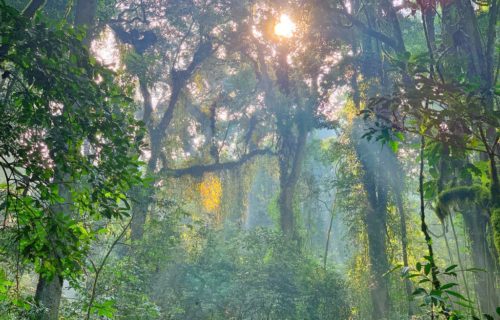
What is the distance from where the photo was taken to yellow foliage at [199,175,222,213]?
45.9 feet

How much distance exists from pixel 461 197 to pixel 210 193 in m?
10.1

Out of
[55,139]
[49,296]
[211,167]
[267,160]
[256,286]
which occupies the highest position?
[267,160]

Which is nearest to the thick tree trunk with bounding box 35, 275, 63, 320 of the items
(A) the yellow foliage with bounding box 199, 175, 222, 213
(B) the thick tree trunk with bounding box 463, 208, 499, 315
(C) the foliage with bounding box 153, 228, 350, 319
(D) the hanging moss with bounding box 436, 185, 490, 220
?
(D) the hanging moss with bounding box 436, 185, 490, 220

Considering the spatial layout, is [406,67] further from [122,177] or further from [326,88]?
[326,88]

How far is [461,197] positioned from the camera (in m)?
4.65

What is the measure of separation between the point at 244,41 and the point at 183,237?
21.8 ft

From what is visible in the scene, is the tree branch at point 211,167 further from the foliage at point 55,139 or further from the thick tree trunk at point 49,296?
the foliage at point 55,139

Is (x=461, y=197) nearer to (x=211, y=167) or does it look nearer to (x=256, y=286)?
(x=256, y=286)

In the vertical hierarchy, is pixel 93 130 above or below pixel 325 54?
below

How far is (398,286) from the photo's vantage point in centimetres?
1096

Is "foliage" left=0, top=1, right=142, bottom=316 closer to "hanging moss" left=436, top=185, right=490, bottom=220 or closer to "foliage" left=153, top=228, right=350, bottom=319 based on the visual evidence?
"hanging moss" left=436, top=185, right=490, bottom=220

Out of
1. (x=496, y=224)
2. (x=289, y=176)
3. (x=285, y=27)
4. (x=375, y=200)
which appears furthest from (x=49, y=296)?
(x=289, y=176)

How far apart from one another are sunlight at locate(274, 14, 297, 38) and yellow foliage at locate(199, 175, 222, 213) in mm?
5247

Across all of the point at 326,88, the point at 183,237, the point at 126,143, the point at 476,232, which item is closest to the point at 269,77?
the point at 326,88
